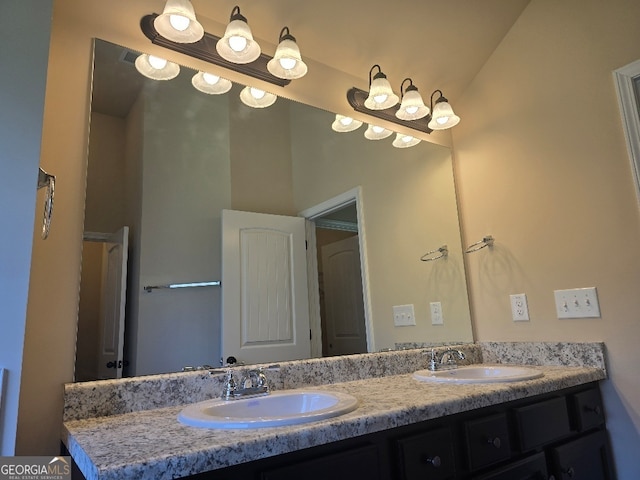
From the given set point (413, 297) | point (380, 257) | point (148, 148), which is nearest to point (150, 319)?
point (148, 148)

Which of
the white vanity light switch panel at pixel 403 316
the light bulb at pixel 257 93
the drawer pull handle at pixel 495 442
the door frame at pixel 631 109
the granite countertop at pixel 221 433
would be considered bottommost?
the drawer pull handle at pixel 495 442

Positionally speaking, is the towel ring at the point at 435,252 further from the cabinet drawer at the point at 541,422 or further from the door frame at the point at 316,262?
the cabinet drawer at the point at 541,422

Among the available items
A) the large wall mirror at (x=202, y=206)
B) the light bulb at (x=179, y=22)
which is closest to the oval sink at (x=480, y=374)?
the large wall mirror at (x=202, y=206)

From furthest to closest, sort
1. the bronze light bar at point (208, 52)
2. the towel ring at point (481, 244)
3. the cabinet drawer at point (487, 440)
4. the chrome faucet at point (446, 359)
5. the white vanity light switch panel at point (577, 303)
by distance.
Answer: the towel ring at point (481, 244) → the chrome faucet at point (446, 359) → the white vanity light switch panel at point (577, 303) → the bronze light bar at point (208, 52) → the cabinet drawer at point (487, 440)

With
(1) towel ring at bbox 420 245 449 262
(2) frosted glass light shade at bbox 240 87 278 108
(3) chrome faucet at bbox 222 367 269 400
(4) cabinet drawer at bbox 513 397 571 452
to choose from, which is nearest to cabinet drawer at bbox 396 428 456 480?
(4) cabinet drawer at bbox 513 397 571 452

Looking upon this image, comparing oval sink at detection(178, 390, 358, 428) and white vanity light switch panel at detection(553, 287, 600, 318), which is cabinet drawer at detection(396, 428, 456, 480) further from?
white vanity light switch panel at detection(553, 287, 600, 318)

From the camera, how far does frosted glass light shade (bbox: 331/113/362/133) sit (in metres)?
1.91

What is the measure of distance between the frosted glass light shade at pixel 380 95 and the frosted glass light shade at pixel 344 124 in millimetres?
110

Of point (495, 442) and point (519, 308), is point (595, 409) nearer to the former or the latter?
point (519, 308)

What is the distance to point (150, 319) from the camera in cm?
132

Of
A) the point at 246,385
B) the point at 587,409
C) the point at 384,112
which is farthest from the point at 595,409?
the point at 384,112

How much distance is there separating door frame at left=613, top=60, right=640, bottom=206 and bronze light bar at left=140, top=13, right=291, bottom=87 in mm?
1247

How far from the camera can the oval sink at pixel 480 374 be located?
137 cm

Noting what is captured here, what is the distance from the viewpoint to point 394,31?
6.16ft
